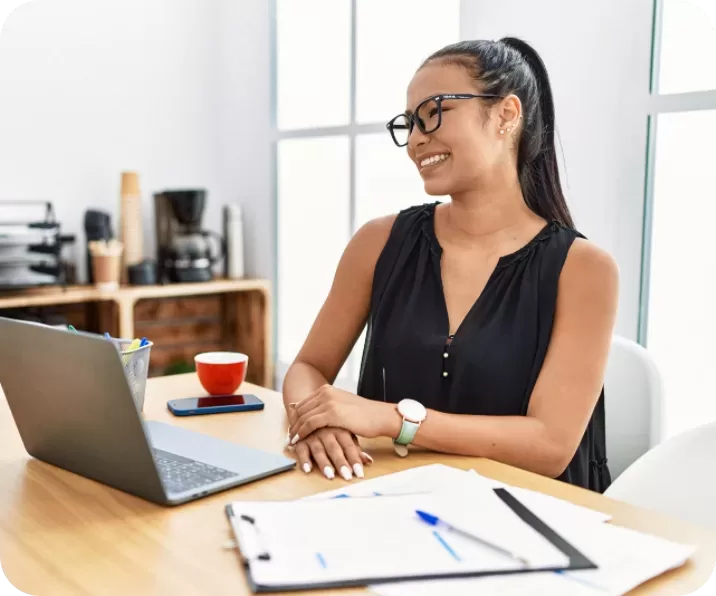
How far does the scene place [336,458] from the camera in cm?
109

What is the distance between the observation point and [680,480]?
3.72 ft

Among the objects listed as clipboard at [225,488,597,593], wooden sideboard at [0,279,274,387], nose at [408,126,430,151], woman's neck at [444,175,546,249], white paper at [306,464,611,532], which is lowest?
wooden sideboard at [0,279,274,387]

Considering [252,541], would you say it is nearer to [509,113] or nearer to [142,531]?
[142,531]

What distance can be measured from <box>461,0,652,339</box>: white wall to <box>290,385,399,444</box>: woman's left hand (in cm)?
116

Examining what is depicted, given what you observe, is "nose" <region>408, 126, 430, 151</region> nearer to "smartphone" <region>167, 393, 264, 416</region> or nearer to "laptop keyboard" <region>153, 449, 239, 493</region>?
"smartphone" <region>167, 393, 264, 416</region>

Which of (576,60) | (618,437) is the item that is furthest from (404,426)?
(576,60)

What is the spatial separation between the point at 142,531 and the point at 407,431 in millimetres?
422

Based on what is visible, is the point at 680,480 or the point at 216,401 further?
the point at 216,401

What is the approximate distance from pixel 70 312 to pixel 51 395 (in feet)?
7.69

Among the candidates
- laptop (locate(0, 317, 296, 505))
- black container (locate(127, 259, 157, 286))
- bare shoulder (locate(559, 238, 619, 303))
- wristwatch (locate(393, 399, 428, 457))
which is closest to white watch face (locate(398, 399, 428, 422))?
wristwatch (locate(393, 399, 428, 457))

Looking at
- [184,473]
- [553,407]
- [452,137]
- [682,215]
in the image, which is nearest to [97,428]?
[184,473]

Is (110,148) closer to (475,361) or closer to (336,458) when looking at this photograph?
(475,361)

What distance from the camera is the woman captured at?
1.32m

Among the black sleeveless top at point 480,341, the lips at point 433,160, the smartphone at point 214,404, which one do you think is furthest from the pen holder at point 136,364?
the lips at point 433,160
